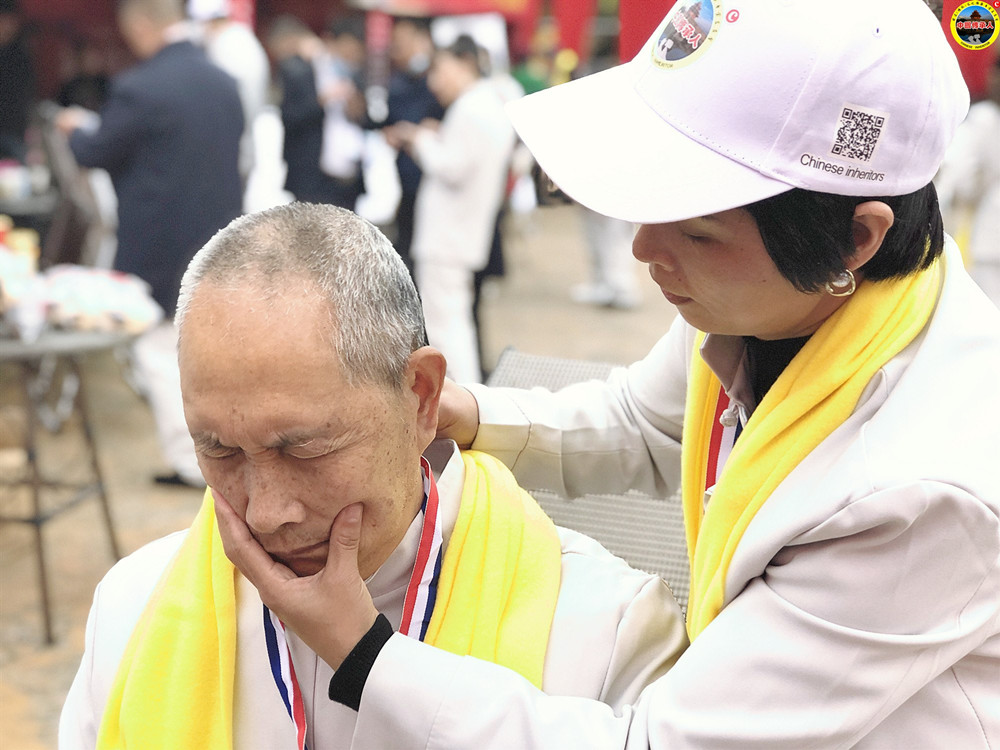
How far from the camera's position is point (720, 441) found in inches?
62.7

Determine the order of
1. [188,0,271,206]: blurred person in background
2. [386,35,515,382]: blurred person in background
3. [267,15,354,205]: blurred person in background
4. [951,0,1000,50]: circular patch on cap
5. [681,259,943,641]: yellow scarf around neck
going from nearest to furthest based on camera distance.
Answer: [681,259,943,641]: yellow scarf around neck, [951,0,1000,50]: circular patch on cap, [386,35,515,382]: blurred person in background, [188,0,271,206]: blurred person in background, [267,15,354,205]: blurred person in background

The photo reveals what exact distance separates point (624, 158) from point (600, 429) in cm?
77

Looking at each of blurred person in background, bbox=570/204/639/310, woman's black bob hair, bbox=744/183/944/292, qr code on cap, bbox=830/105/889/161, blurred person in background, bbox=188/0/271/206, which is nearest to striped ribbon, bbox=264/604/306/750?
woman's black bob hair, bbox=744/183/944/292

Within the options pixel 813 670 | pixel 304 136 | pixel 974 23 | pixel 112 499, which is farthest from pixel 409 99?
pixel 813 670

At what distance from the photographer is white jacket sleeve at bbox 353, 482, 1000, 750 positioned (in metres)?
1.17

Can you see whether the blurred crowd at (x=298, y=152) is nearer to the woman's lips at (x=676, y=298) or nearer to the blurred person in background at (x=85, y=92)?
the blurred person in background at (x=85, y=92)

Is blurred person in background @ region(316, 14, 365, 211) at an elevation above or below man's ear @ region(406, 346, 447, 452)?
below

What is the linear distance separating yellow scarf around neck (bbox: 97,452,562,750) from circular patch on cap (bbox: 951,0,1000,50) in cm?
106

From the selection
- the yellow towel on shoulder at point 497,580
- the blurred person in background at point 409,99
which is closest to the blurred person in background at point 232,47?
the blurred person in background at point 409,99

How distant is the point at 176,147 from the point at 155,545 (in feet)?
12.1

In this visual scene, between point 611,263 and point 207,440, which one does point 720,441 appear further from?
point 611,263

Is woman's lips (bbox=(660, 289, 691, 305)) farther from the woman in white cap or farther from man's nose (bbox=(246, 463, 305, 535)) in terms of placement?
man's nose (bbox=(246, 463, 305, 535))

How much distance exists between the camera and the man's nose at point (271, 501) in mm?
1317

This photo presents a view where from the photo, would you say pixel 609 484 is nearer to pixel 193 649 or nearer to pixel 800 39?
pixel 193 649
